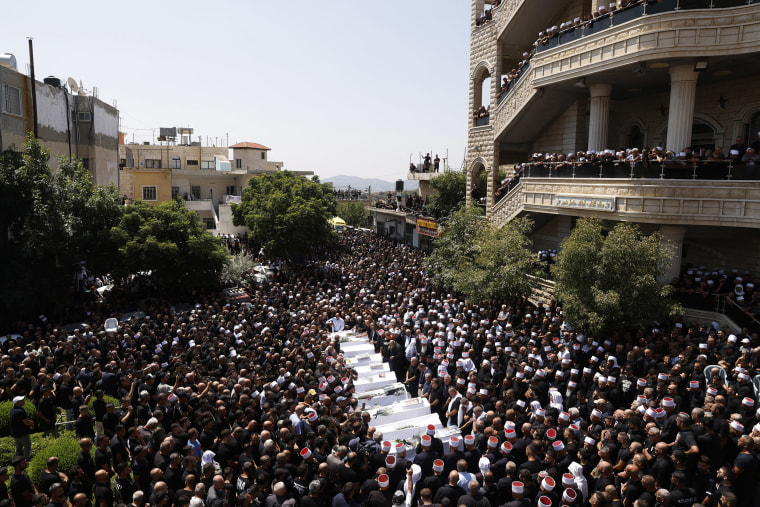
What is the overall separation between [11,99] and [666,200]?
27.9m

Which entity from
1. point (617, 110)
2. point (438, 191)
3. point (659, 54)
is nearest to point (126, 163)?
point (438, 191)

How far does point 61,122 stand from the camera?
28.4 meters

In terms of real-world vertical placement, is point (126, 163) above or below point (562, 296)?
above

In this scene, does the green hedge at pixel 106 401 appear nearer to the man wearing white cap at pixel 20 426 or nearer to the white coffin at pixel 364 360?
the man wearing white cap at pixel 20 426

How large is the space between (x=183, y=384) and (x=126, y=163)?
53679mm

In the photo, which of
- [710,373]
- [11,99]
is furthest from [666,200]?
[11,99]

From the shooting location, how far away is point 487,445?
28.1ft

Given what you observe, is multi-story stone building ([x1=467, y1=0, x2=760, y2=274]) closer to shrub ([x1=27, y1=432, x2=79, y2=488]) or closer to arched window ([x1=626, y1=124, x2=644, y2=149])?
arched window ([x1=626, y1=124, x2=644, y2=149])

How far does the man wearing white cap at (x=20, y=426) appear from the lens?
9.63 m

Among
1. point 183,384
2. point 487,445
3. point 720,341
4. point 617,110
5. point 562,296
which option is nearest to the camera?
point 487,445

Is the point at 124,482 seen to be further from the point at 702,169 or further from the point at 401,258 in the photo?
the point at 401,258

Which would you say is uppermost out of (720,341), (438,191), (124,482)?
(438,191)

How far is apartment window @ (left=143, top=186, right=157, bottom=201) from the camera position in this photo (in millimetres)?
49781

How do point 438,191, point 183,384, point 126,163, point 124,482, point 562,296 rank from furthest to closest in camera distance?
point 126,163, point 438,191, point 562,296, point 183,384, point 124,482
